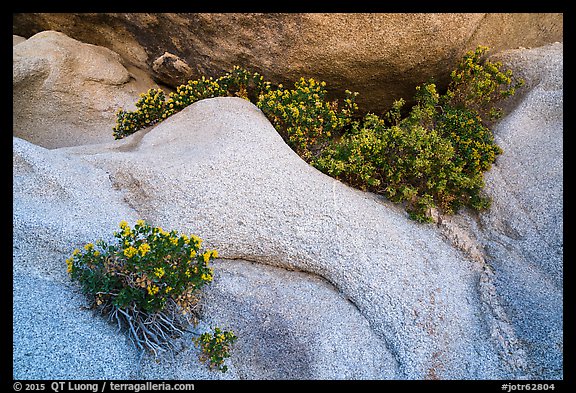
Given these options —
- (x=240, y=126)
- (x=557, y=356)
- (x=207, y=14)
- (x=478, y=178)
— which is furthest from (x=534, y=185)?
(x=207, y=14)

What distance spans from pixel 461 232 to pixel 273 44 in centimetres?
368

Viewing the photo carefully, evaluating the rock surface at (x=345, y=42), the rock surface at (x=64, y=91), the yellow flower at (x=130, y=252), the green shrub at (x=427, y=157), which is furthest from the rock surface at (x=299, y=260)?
the rock surface at (x=64, y=91)

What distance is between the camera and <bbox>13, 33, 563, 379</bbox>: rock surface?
178 inches

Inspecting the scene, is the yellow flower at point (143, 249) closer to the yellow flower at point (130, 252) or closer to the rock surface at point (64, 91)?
the yellow flower at point (130, 252)

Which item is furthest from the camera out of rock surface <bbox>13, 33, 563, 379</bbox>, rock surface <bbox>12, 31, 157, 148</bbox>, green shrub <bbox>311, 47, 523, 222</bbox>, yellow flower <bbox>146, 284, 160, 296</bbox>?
rock surface <bbox>12, 31, 157, 148</bbox>

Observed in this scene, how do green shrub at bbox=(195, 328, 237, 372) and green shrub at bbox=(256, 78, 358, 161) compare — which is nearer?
green shrub at bbox=(195, 328, 237, 372)

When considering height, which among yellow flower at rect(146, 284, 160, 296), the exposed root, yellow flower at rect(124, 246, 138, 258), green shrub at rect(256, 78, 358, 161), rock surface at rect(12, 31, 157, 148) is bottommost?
rock surface at rect(12, 31, 157, 148)

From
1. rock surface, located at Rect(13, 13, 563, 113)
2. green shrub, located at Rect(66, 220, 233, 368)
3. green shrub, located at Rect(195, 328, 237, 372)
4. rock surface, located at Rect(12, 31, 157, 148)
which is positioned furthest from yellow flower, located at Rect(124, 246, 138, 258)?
rock surface, located at Rect(12, 31, 157, 148)

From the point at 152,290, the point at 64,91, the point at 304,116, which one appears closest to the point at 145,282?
the point at 152,290

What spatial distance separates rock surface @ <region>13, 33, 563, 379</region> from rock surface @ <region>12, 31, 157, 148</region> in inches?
74.4

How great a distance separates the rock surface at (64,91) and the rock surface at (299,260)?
6.20 ft

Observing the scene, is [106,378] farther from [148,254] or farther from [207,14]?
[207,14]

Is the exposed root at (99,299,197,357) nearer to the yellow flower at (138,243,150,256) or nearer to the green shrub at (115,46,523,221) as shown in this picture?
the yellow flower at (138,243,150,256)

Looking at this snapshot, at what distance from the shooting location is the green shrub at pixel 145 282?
4367 millimetres
